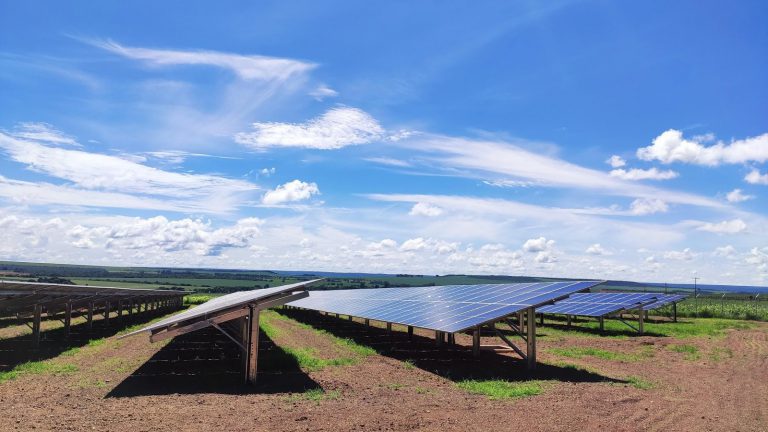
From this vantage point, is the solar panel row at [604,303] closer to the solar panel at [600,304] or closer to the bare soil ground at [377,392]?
the solar panel at [600,304]

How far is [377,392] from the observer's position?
1362 centimetres

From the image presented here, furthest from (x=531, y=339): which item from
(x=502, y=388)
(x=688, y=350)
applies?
(x=688, y=350)

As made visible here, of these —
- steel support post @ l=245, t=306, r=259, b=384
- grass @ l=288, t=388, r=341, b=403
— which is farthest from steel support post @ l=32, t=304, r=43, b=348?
grass @ l=288, t=388, r=341, b=403

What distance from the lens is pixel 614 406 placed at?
12.4 meters

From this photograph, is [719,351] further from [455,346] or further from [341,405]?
[341,405]

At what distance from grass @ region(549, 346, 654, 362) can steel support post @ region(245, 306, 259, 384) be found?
13803 mm

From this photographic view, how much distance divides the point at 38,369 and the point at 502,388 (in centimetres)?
1485

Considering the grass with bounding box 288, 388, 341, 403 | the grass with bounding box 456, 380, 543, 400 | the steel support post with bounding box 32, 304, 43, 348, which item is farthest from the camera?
the steel support post with bounding box 32, 304, 43, 348

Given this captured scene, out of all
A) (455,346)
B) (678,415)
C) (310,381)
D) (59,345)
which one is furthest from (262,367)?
(59,345)

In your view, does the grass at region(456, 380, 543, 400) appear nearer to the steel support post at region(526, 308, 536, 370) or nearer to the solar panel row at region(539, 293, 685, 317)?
the steel support post at region(526, 308, 536, 370)

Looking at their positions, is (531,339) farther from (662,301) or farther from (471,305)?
(662,301)

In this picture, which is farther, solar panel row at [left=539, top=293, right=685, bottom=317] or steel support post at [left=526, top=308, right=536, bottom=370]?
solar panel row at [left=539, top=293, right=685, bottom=317]

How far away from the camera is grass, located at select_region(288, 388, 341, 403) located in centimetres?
1243

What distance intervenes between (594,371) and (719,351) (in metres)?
11.1
